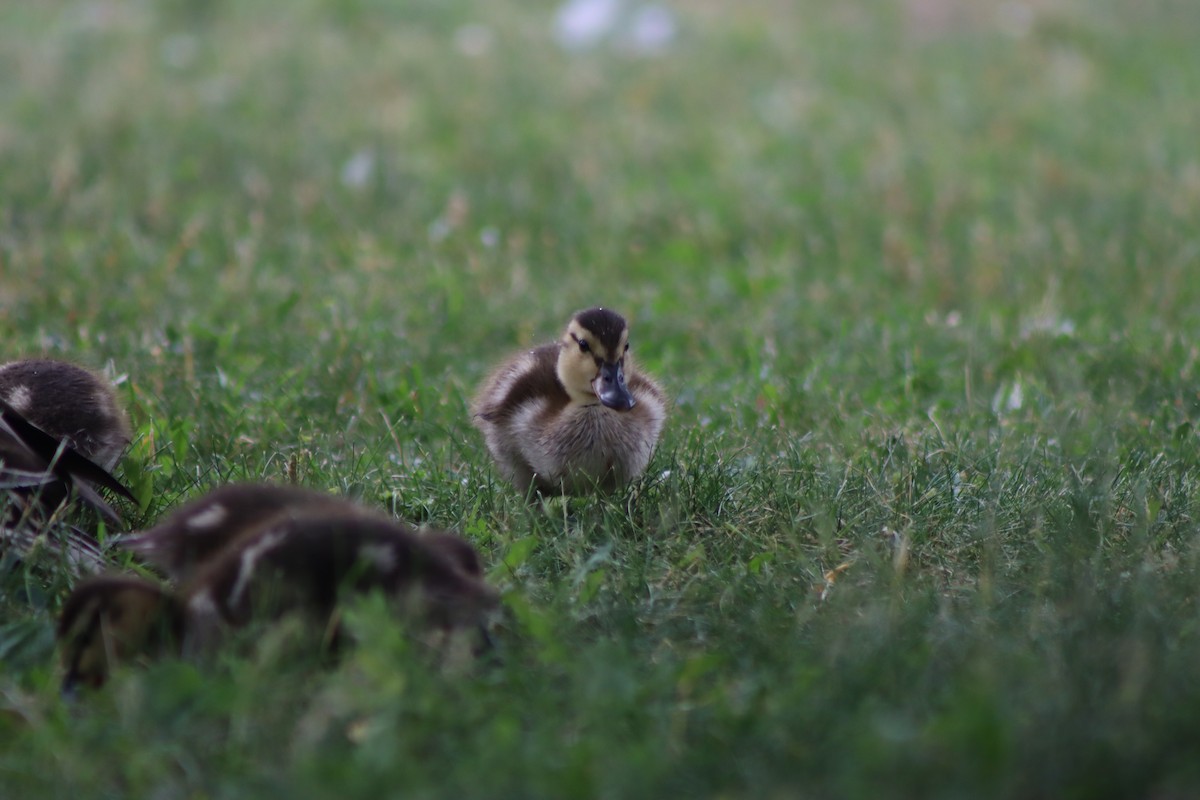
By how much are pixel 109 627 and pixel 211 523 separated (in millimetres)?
520

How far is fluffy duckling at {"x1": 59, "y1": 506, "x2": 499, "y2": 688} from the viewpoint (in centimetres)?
314

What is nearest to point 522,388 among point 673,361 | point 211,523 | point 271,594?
point 211,523

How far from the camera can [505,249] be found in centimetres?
814

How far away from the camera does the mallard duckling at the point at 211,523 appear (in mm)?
3580

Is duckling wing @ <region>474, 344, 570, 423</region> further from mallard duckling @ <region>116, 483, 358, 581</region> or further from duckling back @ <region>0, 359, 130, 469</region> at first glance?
duckling back @ <region>0, 359, 130, 469</region>

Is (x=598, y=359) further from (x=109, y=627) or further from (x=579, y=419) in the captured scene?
(x=109, y=627)

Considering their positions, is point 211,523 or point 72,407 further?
point 72,407

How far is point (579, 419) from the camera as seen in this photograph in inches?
174

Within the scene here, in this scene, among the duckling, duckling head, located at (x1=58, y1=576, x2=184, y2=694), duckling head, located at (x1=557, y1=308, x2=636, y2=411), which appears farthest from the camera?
duckling head, located at (x1=557, y1=308, x2=636, y2=411)

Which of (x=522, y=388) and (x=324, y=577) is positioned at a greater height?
(x=324, y=577)

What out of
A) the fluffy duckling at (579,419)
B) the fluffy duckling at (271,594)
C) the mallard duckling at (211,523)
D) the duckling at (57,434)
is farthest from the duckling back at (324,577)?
the fluffy duckling at (579,419)

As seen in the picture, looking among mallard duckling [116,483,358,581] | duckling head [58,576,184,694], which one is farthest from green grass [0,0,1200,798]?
mallard duckling [116,483,358,581]

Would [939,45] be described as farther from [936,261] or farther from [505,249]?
[505,249]

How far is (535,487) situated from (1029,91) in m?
8.92
